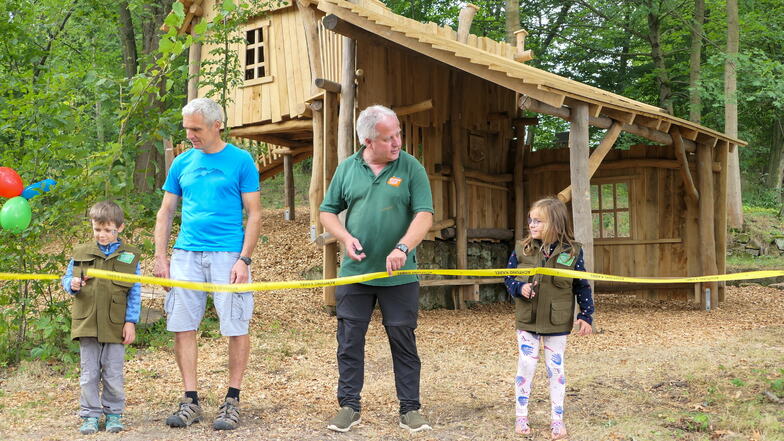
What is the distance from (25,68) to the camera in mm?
6730

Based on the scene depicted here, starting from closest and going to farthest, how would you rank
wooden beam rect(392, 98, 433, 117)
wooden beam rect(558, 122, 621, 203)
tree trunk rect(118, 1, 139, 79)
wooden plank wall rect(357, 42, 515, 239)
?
wooden beam rect(558, 122, 621, 203)
wooden beam rect(392, 98, 433, 117)
wooden plank wall rect(357, 42, 515, 239)
tree trunk rect(118, 1, 139, 79)

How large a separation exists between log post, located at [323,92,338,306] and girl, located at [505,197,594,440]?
18.3ft

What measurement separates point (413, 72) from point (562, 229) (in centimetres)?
655

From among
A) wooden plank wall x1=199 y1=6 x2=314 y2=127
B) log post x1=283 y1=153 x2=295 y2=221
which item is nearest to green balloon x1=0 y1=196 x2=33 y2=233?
wooden plank wall x1=199 y1=6 x2=314 y2=127

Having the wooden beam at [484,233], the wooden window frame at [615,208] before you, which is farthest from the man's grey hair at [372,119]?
the wooden window frame at [615,208]

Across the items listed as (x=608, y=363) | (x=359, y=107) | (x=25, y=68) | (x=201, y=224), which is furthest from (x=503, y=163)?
(x=201, y=224)

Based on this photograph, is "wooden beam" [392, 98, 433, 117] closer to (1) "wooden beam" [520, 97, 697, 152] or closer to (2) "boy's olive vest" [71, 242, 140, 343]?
(1) "wooden beam" [520, 97, 697, 152]

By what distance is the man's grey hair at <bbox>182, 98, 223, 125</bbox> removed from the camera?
169 inches

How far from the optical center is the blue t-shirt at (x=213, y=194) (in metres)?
4.33

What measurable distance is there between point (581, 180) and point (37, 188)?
18.7ft

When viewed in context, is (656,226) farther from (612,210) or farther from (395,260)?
(395,260)

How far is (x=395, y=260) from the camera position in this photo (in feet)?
13.2

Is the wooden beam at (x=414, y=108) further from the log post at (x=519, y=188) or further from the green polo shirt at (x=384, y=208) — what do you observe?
the green polo shirt at (x=384, y=208)

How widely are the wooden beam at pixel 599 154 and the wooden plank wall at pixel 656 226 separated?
324 cm
